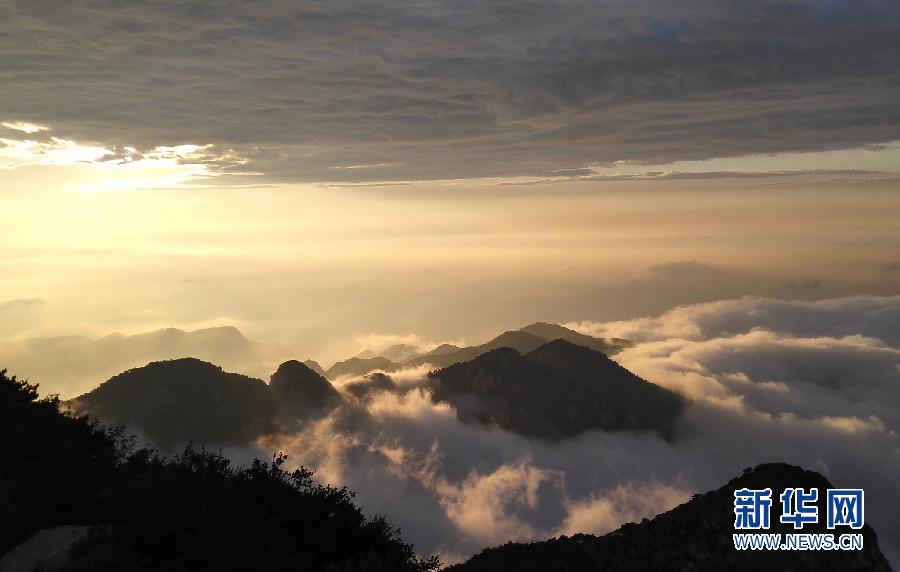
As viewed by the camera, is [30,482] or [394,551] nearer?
[30,482]

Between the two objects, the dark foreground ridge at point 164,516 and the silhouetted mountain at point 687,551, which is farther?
the silhouetted mountain at point 687,551

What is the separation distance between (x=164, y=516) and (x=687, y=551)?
4114 inches

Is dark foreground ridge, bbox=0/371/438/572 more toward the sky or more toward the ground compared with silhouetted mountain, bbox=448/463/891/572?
more toward the sky

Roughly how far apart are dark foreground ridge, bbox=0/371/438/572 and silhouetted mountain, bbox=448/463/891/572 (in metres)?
67.4

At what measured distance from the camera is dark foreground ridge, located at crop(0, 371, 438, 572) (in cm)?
2931

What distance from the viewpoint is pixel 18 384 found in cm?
6234

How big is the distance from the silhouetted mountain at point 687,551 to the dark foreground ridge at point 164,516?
67.4 metres

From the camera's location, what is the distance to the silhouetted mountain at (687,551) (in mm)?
107000

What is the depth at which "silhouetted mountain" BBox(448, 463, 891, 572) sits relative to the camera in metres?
107

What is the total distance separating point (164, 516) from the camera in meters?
30.7

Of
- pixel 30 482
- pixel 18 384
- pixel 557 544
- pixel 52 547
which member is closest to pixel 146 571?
pixel 52 547

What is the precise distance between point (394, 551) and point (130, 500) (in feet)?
56.2

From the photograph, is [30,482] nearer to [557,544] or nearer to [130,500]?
[130,500]

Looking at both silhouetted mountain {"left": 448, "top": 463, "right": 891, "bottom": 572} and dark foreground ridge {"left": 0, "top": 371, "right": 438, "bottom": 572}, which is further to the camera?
silhouetted mountain {"left": 448, "top": 463, "right": 891, "bottom": 572}
